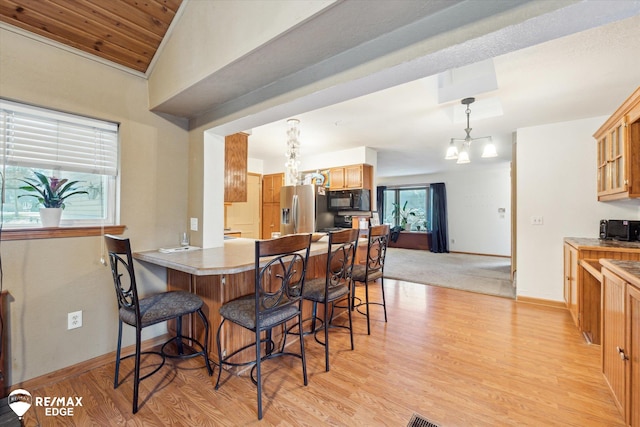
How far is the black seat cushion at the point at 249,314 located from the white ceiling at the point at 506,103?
7.36 feet

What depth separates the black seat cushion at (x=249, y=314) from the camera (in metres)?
1.54

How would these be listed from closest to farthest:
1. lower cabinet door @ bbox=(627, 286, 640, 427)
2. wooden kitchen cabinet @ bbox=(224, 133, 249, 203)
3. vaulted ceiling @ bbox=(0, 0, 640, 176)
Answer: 1. vaulted ceiling @ bbox=(0, 0, 640, 176)
2. lower cabinet door @ bbox=(627, 286, 640, 427)
3. wooden kitchen cabinet @ bbox=(224, 133, 249, 203)

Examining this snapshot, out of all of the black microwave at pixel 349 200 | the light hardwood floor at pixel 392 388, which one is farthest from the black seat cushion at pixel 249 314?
the black microwave at pixel 349 200

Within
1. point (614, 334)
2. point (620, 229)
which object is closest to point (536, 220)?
point (620, 229)

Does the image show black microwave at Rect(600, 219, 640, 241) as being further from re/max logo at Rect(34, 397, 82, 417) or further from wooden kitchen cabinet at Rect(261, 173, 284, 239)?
wooden kitchen cabinet at Rect(261, 173, 284, 239)

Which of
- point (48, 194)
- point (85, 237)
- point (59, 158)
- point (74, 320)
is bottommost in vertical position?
point (74, 320)

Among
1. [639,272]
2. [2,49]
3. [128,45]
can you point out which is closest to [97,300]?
[2,49]

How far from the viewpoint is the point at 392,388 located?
5.79ft

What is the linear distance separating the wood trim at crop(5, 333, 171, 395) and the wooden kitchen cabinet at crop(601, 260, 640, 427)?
317cm

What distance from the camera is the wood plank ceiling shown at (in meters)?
1.64

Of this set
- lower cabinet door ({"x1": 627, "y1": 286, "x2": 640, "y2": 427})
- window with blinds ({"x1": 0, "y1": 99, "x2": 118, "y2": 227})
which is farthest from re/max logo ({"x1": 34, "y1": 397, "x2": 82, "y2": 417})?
lower cabinet door ({"x1": 627, "y1": 286, "x2": 640, "y2": 427})

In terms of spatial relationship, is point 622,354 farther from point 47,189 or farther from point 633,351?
point 47,189

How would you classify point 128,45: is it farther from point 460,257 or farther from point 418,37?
point 460,257

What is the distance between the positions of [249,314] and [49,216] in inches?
61.9
